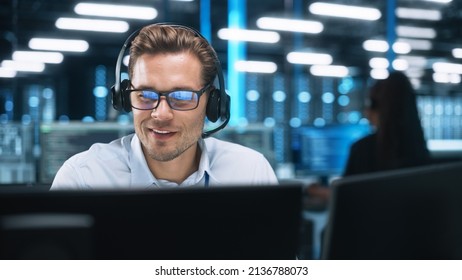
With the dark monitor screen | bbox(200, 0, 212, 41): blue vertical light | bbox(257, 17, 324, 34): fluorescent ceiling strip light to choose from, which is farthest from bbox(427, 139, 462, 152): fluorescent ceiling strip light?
bbox(257, 17, 324, 34): fluorescent ceiling strip light

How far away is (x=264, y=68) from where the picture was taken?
10906 mm

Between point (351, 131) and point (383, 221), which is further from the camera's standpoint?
point (351, 131)

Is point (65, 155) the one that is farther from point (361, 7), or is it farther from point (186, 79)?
point (361, 7)

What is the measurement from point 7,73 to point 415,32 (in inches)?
279

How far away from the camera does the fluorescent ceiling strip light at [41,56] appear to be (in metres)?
8.76

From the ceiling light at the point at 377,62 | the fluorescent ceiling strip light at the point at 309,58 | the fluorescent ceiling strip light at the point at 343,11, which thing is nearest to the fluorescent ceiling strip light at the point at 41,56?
the fluorescent ceiling strip light at the point at 309,58

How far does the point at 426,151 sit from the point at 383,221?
40.0 inches

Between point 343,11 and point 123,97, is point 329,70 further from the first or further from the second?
point 123,97

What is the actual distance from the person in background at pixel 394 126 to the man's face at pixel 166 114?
73 cm

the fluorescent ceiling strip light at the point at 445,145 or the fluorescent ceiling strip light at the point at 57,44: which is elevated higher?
the fluorescent ceiling strip light at the point at 57,44

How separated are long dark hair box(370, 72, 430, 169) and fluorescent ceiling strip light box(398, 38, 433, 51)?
8.64 m

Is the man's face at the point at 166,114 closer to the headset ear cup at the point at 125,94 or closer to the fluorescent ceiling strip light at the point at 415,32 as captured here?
the headset ear cup at the point at 125,94

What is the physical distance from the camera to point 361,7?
724 centimetres
